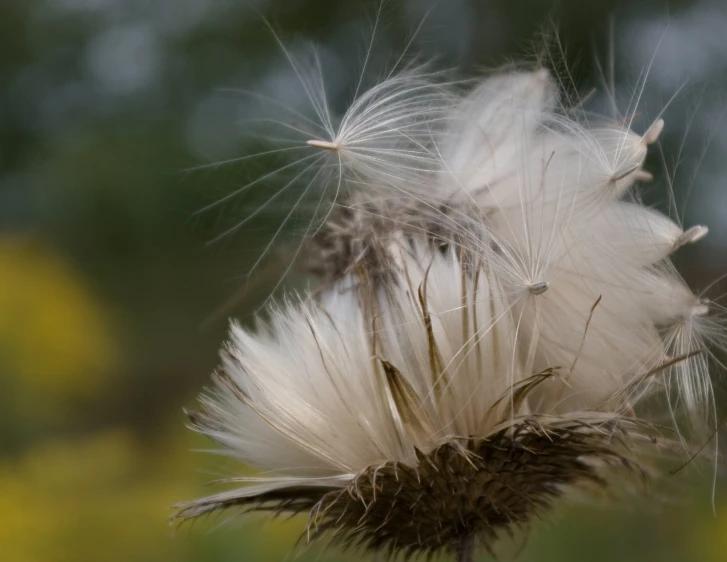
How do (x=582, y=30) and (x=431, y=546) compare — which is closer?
(x=431, y=546)

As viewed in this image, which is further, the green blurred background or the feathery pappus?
the green blurred background

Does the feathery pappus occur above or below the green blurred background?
below

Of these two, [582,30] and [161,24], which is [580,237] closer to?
[582,30]

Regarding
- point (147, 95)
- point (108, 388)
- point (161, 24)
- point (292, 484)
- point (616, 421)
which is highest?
point (161, 24)

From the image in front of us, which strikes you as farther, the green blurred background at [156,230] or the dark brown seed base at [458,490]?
the green blurred background at [156,230]

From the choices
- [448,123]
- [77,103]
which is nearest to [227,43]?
[77,103]

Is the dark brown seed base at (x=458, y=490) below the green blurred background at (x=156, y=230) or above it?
below
